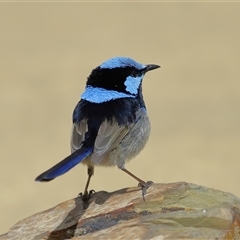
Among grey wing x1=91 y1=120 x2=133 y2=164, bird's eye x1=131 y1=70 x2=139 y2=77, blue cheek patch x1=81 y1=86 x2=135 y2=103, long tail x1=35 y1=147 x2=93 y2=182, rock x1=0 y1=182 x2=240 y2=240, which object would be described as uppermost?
bird's eye x1=131 y1=70 x2=139 y2=77

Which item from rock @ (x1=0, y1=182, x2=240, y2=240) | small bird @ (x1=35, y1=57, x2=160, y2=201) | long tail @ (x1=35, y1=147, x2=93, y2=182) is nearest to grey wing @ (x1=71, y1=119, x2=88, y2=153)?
small bird @ (x1=35, y1=57, x2=160, y2=201)

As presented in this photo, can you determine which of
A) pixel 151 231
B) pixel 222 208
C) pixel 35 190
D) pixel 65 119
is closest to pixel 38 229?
pixel 151 231

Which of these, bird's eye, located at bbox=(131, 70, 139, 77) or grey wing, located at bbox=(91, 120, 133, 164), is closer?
grey wing, located at bbox=(91, 120, 133, 164)

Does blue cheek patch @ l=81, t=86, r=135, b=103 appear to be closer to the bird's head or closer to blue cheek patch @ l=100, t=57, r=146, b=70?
the bird's head

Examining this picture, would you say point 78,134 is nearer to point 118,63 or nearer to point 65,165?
point 65,165

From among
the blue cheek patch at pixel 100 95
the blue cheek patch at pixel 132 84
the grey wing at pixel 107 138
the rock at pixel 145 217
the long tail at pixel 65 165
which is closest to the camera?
the rock at pixel 145 217

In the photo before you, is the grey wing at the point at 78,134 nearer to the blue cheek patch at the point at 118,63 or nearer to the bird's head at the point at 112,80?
the bird's head at the point at 112,80

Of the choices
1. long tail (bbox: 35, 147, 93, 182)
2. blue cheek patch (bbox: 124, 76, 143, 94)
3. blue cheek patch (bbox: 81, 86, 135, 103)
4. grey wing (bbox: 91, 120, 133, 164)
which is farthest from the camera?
blue cheek patch (bbox: 124, 76, 143, 94)

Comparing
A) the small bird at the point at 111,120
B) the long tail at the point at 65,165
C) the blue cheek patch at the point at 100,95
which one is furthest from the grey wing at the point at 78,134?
the blue cheek patch at the point at 100,95
